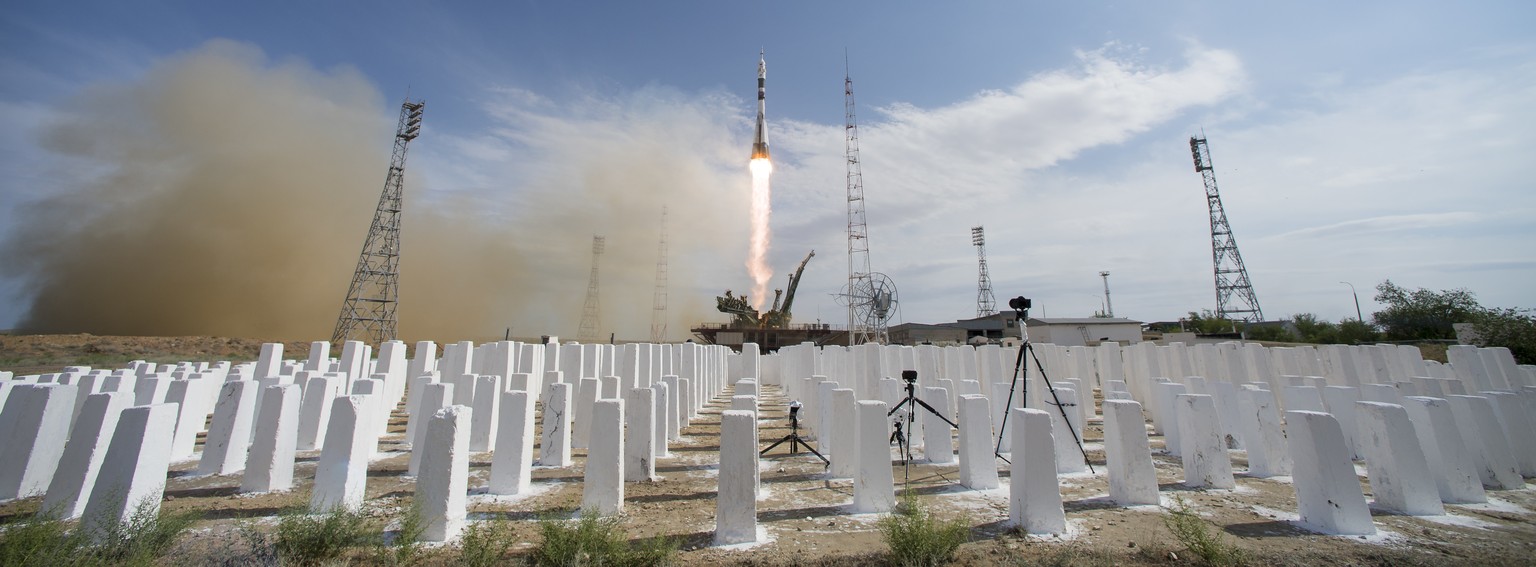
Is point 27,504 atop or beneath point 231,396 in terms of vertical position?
beneath

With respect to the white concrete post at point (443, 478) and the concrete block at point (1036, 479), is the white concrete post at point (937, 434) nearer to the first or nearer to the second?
the concrete block at point (1036, 479)

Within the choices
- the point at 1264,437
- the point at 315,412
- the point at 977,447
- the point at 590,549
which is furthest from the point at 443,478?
the point at 1264,437

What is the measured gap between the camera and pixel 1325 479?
379 centimetres

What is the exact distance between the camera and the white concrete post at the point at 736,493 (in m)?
3.66

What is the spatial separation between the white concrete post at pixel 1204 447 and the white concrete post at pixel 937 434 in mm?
2193

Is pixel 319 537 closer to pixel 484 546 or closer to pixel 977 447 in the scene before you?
pixel 484 546

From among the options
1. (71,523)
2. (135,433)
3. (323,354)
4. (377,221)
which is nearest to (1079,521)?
(135,433)

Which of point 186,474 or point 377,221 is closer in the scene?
point 186,474

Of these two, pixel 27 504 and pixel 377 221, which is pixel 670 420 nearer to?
pixel 27 504

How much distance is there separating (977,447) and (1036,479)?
123cm

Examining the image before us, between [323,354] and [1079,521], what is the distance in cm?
1237

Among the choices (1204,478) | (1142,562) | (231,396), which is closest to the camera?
(1142,562)

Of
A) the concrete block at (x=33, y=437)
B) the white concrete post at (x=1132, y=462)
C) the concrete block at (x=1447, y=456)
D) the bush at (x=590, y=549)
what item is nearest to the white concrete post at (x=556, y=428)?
the bush at (x=590, y=549)

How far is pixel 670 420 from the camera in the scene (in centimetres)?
757
